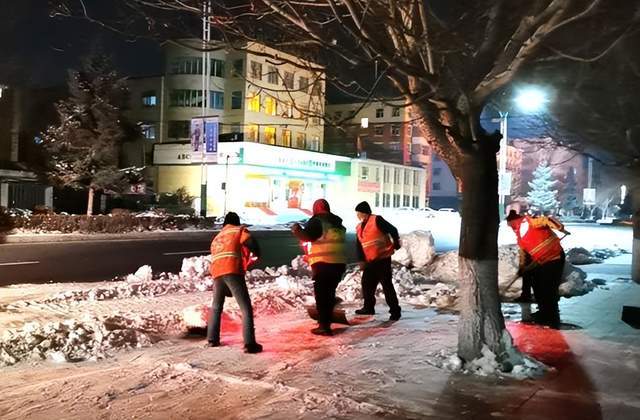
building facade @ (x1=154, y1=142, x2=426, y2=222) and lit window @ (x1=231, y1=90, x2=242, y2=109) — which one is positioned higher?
lit window @ (x1=231, y1=90, x2=242, y2=109)

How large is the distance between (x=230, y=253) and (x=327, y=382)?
188 cm

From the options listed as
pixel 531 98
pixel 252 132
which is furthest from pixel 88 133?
pixel 531 98

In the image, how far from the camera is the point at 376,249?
898 centimetres

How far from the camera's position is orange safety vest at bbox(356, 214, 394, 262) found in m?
8.98

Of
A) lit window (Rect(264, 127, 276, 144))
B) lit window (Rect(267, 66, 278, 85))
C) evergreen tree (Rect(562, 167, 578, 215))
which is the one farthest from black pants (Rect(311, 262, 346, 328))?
evergreen tree (Rect(562, 167, 578, 215))

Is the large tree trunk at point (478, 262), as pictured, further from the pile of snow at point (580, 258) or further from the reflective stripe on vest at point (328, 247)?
the pile of snow at point (580, 258)

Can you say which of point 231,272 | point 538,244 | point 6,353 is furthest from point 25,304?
point 538,244

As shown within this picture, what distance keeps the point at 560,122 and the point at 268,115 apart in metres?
41.2

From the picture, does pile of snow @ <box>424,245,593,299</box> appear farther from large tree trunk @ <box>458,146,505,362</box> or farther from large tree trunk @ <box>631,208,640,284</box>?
large tree trunk @ <box>458,146,505,362</box>

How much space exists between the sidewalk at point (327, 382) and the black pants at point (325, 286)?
0.32 meters

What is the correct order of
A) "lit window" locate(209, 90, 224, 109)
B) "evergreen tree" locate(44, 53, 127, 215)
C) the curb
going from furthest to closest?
1. "lit window" locate(209, 90, 224, 109)
2. "evergreen tree" locate(44, 53, 127, 215)
3. the curb

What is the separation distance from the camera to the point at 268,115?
53812mm

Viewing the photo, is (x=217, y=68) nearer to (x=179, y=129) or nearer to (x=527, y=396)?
(x=179, y=129)

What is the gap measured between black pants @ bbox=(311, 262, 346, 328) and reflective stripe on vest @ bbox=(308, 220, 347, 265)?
2.6 inches
